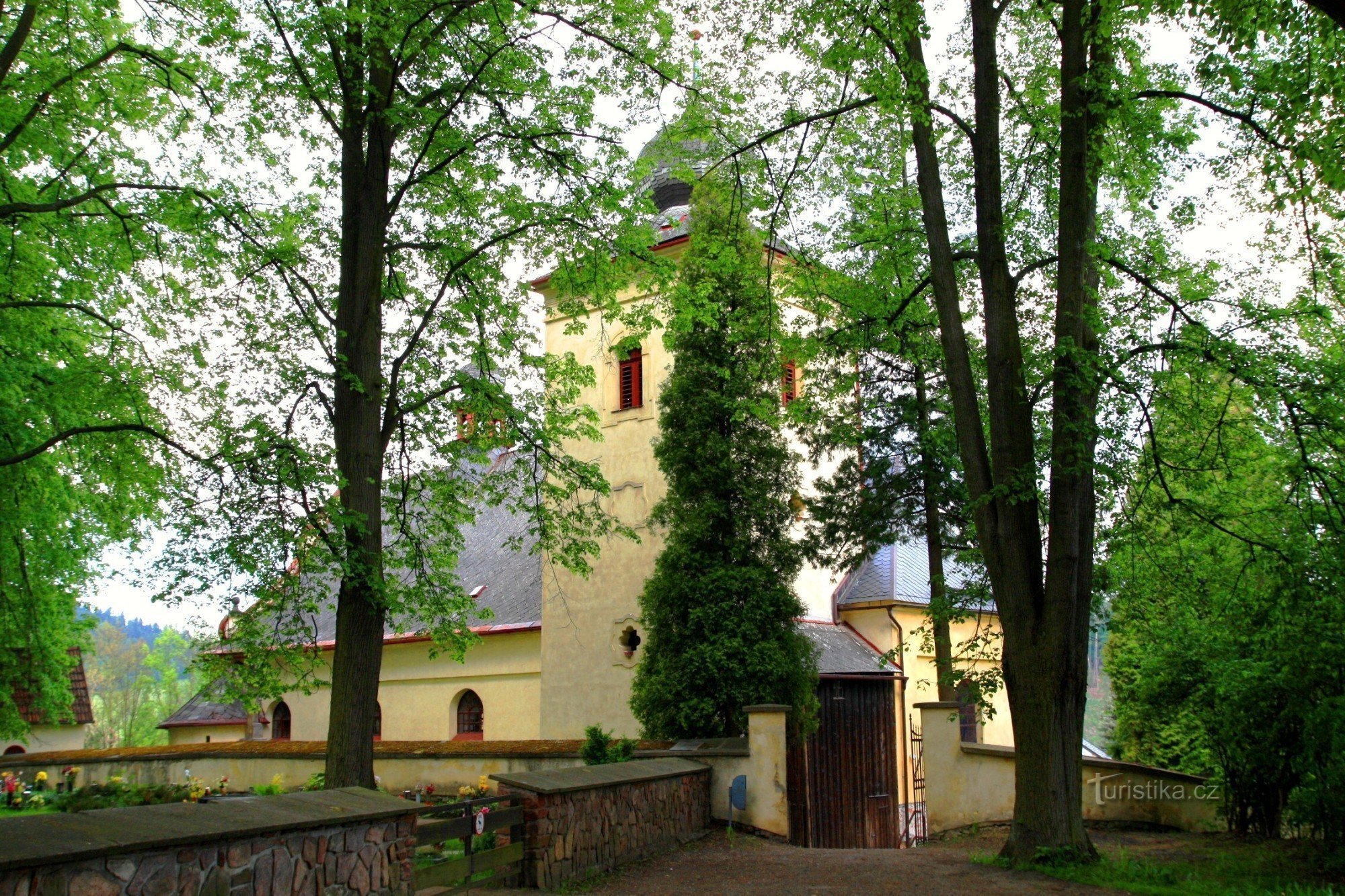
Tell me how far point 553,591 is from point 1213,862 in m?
14.9

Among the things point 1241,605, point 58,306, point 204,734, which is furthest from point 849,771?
point 204,734

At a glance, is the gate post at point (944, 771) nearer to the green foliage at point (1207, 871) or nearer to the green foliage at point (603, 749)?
the green foliage at point (1207, 871)

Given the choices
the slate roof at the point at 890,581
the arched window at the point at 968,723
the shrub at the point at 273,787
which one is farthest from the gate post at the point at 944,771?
the shrub at the point at 273,787

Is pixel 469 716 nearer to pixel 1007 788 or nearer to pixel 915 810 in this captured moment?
pixel 915 810

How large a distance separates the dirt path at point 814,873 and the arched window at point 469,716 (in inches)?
510

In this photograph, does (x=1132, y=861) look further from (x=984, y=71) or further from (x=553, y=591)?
(x=553, y=591)

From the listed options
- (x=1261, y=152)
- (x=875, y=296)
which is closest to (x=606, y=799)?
(x=875, y=296)

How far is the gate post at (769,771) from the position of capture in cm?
1306

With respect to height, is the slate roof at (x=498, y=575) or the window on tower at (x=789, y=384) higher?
the window on tower at (x=789, y=384)

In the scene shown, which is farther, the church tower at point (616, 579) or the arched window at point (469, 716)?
the arched window at point (469, 716)

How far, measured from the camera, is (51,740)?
33.3m

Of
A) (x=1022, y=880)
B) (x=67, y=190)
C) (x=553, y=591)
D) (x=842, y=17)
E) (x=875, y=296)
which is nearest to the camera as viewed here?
(x=1022, y=880)

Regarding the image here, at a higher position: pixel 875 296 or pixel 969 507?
pixel 875 296

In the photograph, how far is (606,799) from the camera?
1055 centimetres
